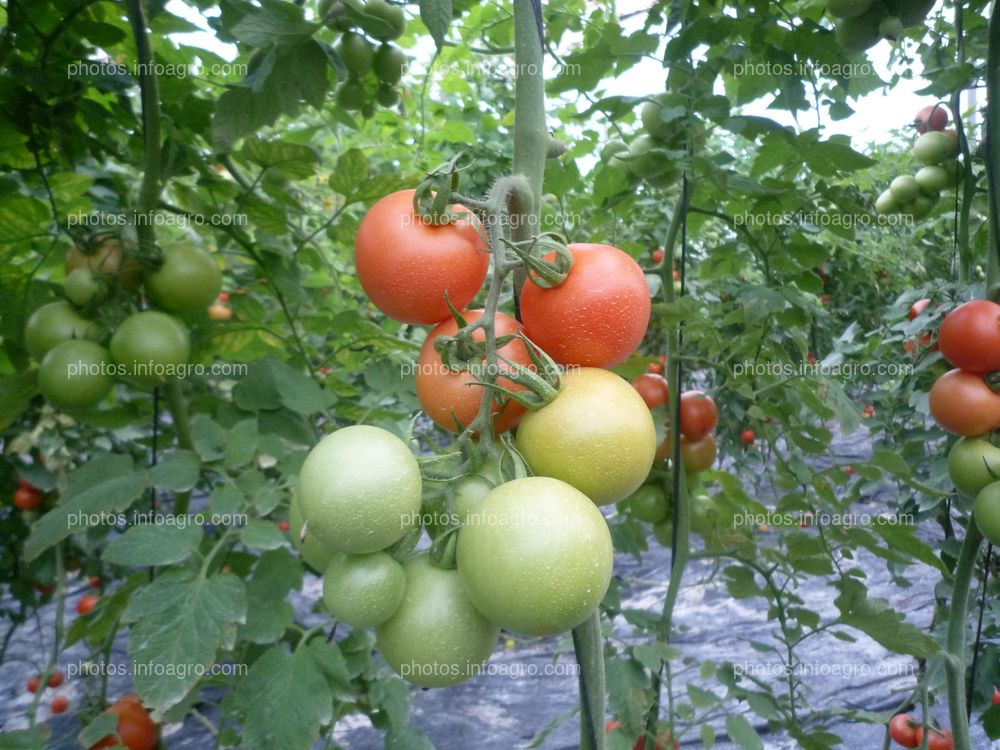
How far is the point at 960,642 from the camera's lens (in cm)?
95

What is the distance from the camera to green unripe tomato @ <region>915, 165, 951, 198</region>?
3.92 feet

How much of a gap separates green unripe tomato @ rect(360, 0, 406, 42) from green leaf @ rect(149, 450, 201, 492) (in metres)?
0.50

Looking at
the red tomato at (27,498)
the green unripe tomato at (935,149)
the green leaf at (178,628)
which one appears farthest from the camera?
the red tomato at (27,498)

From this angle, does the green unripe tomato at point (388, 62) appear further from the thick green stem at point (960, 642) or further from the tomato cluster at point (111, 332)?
the thick green stem at point (960, 642)

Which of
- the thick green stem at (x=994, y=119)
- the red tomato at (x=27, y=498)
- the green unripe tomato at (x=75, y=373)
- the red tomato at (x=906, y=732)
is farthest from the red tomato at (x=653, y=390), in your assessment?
the red tomato at (x=27, y=498)

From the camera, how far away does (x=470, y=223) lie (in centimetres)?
46

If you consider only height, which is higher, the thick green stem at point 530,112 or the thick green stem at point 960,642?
the thick green stem at point 530,112

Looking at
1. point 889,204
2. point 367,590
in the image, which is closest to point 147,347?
point 367,590

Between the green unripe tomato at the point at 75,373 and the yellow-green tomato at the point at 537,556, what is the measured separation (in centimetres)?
63

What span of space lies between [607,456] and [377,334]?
596 mm

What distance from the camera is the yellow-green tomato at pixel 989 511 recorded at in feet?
2.70

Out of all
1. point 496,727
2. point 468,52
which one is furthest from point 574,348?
point 496,727

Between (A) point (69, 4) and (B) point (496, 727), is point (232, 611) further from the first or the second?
(B) point (496, 727)

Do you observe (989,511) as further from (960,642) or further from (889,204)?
(889,204)
